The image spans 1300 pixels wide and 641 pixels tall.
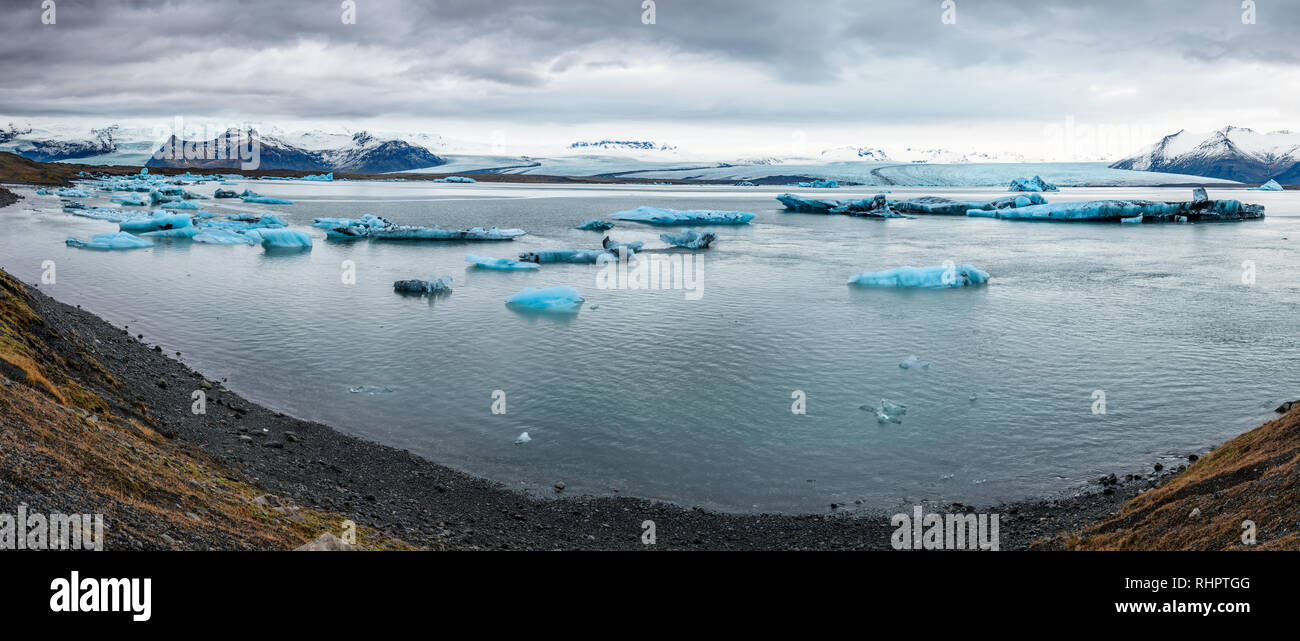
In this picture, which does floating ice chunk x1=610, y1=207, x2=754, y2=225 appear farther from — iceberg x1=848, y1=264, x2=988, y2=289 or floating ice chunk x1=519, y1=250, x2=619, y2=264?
iceberg x1=848, y1=264, x2=988, y2=289

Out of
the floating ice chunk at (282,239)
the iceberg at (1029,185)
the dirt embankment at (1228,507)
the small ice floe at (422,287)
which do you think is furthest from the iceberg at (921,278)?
the iceberg at (1029,185)

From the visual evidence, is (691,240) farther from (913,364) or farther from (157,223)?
(157,223)

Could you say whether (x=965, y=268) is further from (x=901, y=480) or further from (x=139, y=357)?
(x=139, y=357)

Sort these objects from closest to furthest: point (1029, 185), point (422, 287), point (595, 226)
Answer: point (422, 287) < point (595, 226) < point (1029, 185)

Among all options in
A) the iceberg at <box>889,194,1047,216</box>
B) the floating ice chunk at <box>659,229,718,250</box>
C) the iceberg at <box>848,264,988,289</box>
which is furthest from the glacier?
the iceberg at <box>848,264,988,289</box>

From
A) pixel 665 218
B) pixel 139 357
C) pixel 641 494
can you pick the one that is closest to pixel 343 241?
pixel 665 218

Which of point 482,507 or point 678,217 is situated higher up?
point 678,217

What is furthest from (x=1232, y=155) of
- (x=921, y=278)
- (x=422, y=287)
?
(x=422, y=287)
